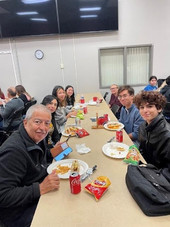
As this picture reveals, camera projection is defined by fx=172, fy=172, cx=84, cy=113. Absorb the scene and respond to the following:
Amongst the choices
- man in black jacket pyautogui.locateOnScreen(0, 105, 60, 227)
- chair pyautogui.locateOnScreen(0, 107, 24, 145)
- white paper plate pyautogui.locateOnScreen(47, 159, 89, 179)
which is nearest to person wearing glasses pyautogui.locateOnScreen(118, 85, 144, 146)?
white paper plate pyautogui.locateOnScreen(47, 159, 89, 179)

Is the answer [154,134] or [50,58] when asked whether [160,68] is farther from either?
[154,134]

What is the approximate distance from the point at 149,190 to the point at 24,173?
2.48 feet

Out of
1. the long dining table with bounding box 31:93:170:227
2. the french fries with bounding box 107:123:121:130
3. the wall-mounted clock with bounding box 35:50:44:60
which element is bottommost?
the long dining table with bounding box 31:93:170:227

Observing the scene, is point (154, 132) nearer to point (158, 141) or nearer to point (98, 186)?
point (158, 141)

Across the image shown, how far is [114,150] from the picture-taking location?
152 cm

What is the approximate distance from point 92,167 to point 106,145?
0.35 m

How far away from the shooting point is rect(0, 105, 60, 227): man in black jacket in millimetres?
1017

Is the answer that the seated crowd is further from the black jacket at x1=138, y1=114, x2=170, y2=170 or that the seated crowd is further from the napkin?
the napkin

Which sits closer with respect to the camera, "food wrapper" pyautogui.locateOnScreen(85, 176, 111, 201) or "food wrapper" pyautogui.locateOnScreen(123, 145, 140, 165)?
"food wrapper" pyautogui.locateOnScreen(85, 176, 111, 201)

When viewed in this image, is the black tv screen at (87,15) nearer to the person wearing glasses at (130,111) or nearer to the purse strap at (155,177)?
the person wearing glasses at (130,111)

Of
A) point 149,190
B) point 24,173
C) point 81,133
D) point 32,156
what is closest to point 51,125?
point 81,133

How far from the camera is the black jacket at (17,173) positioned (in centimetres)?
101

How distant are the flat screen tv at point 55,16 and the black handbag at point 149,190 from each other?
4.57m

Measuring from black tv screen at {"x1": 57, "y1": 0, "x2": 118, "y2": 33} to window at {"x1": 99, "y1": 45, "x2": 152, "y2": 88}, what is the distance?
0.69 metres
